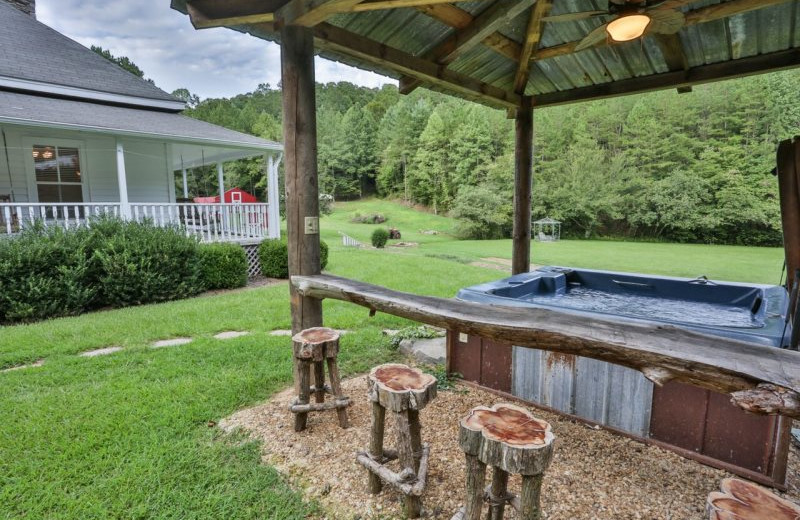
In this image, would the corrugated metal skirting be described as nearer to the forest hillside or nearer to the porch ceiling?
the porch ceiling

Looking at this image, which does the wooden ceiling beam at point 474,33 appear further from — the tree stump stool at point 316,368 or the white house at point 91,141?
the white house at point 91,141

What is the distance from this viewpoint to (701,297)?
16.3ft

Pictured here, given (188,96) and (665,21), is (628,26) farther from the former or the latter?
(188,96)

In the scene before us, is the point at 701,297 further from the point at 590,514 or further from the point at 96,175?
the point at 96,175

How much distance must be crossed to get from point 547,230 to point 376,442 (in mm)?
24156

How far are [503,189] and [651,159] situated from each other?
8971 millimetres

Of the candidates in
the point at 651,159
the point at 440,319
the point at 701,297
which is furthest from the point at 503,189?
the point at 440,319

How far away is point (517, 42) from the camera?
4.20 metres

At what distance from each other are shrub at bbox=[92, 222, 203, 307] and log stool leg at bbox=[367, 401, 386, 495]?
19.0 ft

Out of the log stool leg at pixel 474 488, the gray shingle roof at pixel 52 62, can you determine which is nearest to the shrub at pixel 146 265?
the gray shingle roof at pixel 52 62

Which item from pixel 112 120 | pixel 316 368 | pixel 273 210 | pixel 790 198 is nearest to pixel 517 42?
pixel 790 198

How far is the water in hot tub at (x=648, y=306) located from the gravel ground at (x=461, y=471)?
1845 millimetres

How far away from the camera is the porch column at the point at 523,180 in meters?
5.28

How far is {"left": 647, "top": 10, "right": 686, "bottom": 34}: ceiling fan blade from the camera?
2590 millimetres
